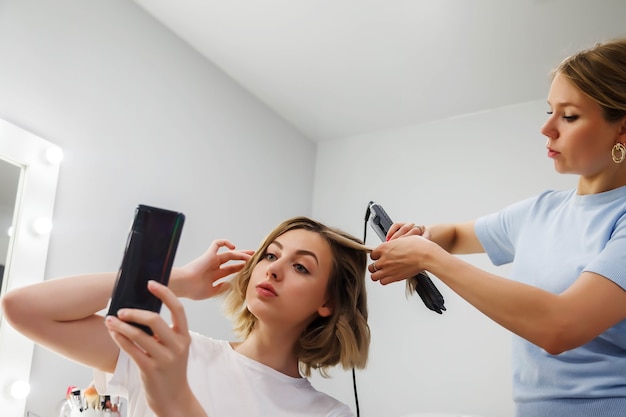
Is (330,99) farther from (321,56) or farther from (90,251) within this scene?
(90,251)

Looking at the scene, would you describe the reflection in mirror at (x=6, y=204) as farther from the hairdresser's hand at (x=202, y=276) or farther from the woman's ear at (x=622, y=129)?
the woman's ear at (x=622, y=129)

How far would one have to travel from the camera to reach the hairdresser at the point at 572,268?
35.7 inches

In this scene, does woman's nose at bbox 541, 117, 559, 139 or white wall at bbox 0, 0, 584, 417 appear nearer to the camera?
woman's nose at bbox 541, 117, 559, 139

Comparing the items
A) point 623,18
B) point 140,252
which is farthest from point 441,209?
point 140,252

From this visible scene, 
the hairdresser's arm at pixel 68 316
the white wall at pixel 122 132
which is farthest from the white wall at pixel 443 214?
the hairdresser's arm at pixel 68 316

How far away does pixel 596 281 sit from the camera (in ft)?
2.97

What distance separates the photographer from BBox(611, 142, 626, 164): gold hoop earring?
39.9 inches

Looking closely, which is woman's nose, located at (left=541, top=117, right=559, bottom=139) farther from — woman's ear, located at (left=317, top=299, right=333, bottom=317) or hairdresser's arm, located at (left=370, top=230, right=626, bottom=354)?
woman's ear, located at (left=317, top=299, right=333, bottom=317)

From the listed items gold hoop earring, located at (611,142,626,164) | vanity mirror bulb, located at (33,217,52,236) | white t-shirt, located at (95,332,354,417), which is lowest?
white t-shirt, located at (95,332,354,417)

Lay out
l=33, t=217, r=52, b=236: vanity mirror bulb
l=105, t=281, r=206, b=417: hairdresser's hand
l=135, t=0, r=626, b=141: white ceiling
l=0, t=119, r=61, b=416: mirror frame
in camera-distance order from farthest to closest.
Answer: l=135, t=0, r=626, b=141: white ceiling → l=33, t=217, r=52, b=236: vanity mirror bulb → l=0, t=119, r=61, b=416: mirror frame → l=105, t=281, r=206, b=417: hairdresser's hand

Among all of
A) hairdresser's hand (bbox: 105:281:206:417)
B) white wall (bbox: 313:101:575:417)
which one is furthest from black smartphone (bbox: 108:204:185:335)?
white wall (bbox: 313:101:575:417)

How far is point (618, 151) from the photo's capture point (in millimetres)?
1020

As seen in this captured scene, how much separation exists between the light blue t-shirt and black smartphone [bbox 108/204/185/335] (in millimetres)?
660

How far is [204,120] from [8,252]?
3.63ft
